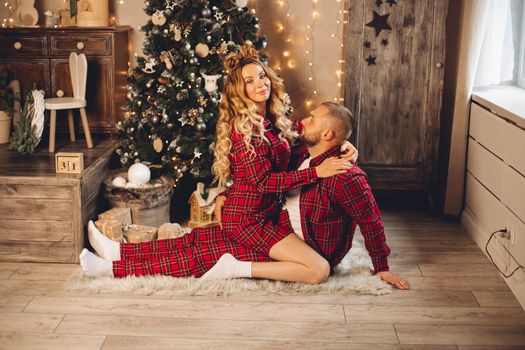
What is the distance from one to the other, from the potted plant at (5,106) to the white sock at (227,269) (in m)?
1.80

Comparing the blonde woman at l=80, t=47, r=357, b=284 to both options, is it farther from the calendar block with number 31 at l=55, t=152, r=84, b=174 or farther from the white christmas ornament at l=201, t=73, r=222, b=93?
the white christmas ornament at l=201, t=73, r=222, b=93

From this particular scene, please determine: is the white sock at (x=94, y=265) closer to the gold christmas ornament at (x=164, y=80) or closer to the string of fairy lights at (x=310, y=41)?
the gold christmas ornament at (x=164, y=80)

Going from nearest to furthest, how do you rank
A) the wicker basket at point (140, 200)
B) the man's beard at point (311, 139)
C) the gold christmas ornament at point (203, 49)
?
the man's beard at point (311, 139) → the wicker basket at point (140, 200) → the gold christmas ornament at point (203, 49)

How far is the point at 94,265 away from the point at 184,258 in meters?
0.41

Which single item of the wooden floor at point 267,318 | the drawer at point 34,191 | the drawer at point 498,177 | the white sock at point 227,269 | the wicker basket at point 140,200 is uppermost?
the drawer at point 498,177

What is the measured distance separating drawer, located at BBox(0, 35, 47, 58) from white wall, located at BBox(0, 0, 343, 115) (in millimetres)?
413

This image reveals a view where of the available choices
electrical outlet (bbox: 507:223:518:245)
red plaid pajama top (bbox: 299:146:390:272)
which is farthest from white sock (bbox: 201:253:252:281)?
electrical outlet (bbox: 507:223:518:245)

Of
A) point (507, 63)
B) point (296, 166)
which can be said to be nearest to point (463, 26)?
point (507, 63)

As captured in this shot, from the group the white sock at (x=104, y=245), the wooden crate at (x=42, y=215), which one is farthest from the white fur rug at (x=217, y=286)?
the wooden crate at (x=42, y=215)

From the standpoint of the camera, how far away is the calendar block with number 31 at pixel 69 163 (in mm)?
3545

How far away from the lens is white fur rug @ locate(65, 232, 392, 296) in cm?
321

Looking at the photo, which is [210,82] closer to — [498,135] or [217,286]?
[217,286]

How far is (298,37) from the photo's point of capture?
4836mm

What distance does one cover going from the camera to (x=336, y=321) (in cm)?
295
